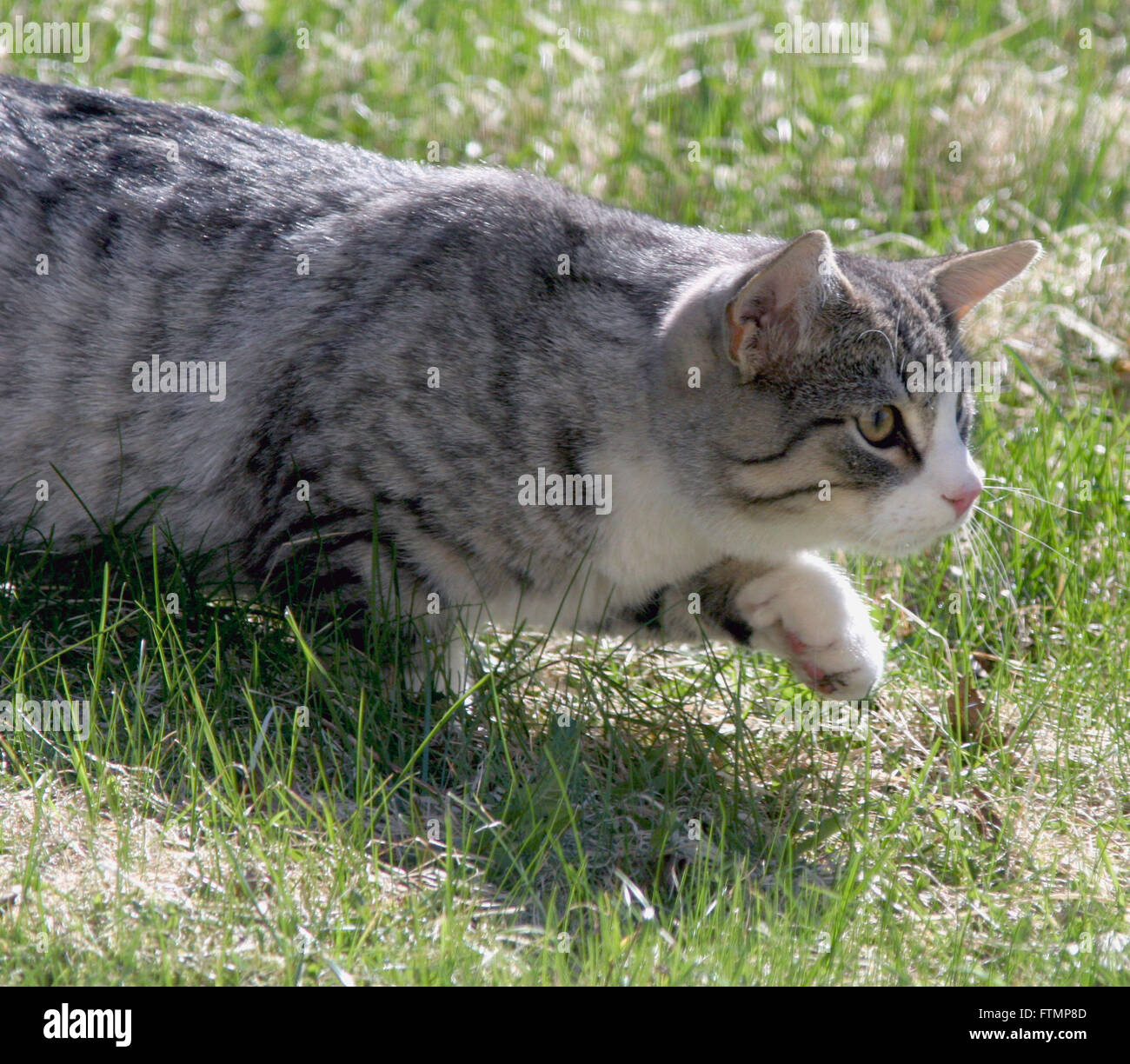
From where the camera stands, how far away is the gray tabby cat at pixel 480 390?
3125mm

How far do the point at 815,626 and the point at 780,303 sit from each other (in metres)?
0.83

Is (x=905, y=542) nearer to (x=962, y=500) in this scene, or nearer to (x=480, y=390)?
(x=962, y=500)

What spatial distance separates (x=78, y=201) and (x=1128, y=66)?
5.00 m

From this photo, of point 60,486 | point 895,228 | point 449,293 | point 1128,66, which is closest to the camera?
point 449,293

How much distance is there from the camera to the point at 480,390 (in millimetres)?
3199

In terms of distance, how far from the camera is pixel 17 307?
3.59m

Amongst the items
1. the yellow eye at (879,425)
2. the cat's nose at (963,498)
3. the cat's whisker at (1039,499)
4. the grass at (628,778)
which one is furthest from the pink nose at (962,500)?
the cat's whisker at (1039,499)

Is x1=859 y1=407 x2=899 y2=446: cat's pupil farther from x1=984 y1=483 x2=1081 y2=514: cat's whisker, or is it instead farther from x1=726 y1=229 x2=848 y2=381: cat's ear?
x1=984 y1=483 x2=1081 y2=514: cat's whisker

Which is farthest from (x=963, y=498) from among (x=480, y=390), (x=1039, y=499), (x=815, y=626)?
(x=480, y=390)

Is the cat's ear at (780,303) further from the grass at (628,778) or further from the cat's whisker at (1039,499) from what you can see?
the cat's whisker at (1039,499)

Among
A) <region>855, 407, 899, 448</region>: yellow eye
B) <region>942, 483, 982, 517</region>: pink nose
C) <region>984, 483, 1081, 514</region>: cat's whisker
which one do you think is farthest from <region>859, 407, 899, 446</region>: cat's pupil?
<region>984, 483, 1081, 514</region>: cat's whisker

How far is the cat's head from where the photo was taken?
10.1 ft

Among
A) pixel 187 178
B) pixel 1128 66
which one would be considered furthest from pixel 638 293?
pixel 1128 66
